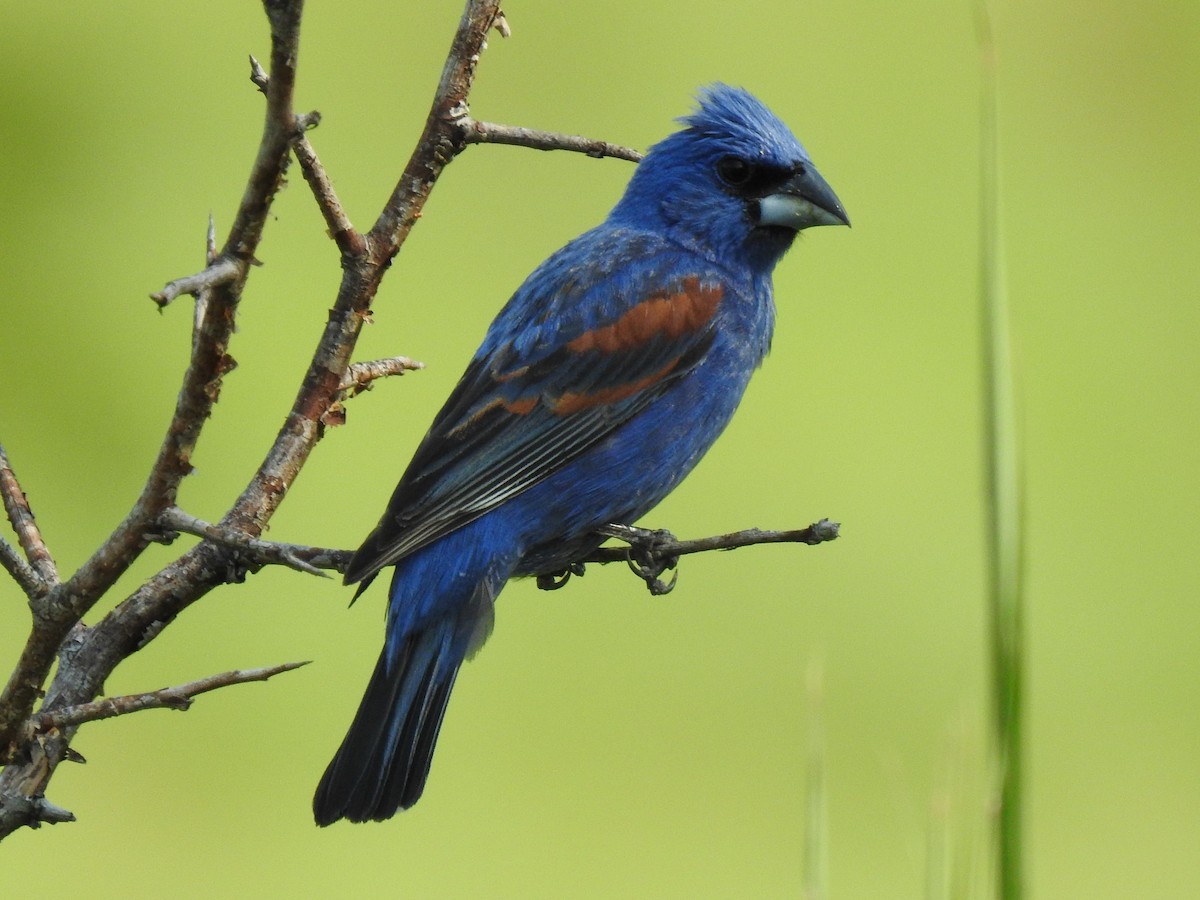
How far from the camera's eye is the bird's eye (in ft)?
9.82

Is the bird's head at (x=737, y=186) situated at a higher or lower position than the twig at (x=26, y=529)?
higher

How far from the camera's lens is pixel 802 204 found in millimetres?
2922

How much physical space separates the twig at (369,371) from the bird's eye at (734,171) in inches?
54.0

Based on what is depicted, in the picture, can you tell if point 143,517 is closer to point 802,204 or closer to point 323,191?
point 323,191

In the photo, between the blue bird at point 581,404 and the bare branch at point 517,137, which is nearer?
the bare branch at point 517,137

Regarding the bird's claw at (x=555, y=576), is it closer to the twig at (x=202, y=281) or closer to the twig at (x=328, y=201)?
the twig at (x=328, y=201)

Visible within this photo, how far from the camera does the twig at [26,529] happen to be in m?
1.50

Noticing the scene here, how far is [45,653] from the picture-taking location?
143cm

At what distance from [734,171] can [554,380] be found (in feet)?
2.30

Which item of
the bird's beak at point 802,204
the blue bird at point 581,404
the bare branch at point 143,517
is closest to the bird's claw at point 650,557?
the blue bird at point 581,404

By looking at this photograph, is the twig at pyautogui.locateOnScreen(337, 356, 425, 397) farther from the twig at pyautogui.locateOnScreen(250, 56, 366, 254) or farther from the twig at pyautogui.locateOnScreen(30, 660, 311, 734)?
the twig at pyautogui.locateOnScreen(30, 660, 311, 734)

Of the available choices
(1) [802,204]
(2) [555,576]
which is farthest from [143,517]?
(1) [802,204]

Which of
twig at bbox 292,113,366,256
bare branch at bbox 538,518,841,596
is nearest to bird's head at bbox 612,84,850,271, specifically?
bare branch at bbox 538,518,841,596

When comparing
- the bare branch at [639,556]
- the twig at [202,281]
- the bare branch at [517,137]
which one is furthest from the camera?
the bare branch at [639,556]
